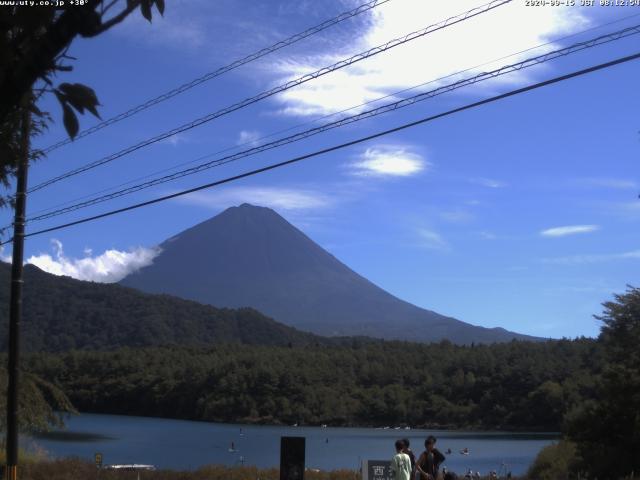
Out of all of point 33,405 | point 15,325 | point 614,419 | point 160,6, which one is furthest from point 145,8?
point 614,419

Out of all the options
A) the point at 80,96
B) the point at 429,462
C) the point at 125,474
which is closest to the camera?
the point at 80,96

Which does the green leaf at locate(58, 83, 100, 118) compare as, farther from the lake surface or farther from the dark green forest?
the dark green forest

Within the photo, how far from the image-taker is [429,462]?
1188 centimetres

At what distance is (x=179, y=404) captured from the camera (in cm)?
11544

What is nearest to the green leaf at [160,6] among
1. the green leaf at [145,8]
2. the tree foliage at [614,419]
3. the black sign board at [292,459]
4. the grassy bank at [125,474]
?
the green leaf at [145,8]

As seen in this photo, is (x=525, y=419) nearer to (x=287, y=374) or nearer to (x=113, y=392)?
(x=287, y=374)

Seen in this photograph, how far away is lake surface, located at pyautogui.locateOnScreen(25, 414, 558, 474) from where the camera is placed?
5666cm

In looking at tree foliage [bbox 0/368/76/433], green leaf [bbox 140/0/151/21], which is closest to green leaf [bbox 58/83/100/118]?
green leaf [bbox 140/0/151/21]

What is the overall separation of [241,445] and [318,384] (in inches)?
1676

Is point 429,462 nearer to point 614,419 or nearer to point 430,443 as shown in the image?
point 430,443

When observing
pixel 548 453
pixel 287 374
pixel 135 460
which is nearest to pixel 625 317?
pixel 548 453

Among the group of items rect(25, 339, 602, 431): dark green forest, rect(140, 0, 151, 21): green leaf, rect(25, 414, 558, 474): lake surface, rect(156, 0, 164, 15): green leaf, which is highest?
rect(156, 0, 164, 15): green leaf

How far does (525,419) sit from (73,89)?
3776 inches

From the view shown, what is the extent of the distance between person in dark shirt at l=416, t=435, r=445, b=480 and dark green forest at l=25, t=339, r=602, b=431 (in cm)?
8678
